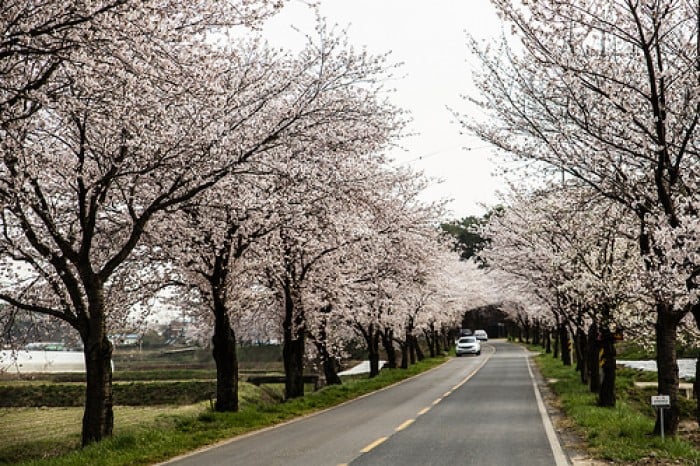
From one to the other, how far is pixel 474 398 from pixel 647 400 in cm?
722

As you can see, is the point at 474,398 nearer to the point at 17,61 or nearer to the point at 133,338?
the point at 133,338

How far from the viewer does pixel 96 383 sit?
1306cm

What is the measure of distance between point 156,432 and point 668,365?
9162 millimetres

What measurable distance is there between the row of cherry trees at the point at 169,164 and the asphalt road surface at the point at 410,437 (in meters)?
3.10

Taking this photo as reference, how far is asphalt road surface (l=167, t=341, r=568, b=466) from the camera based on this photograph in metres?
10.5

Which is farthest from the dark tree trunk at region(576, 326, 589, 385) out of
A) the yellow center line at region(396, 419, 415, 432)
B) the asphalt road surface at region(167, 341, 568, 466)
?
the yellow center line at region(396, 419, 415, 432)

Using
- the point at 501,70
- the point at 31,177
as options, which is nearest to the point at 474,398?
the point at 501,70

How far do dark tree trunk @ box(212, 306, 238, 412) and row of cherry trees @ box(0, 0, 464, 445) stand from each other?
4 centimetres

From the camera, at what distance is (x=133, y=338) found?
20.4 metres

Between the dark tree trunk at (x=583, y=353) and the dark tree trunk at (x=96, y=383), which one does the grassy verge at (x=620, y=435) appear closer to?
the dark tree trunk at (x=583, y=353)

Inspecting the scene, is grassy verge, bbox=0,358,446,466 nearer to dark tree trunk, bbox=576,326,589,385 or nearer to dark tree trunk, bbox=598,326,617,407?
dark tree trunk, bbox=598,326,617,407

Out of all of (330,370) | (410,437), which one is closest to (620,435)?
(410,437)

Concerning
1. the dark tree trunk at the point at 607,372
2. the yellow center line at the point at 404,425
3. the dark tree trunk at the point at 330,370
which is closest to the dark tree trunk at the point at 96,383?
the yellow center line at the point at 404,425

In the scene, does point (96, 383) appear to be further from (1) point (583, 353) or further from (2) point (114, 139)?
(1) point (583, 353)
